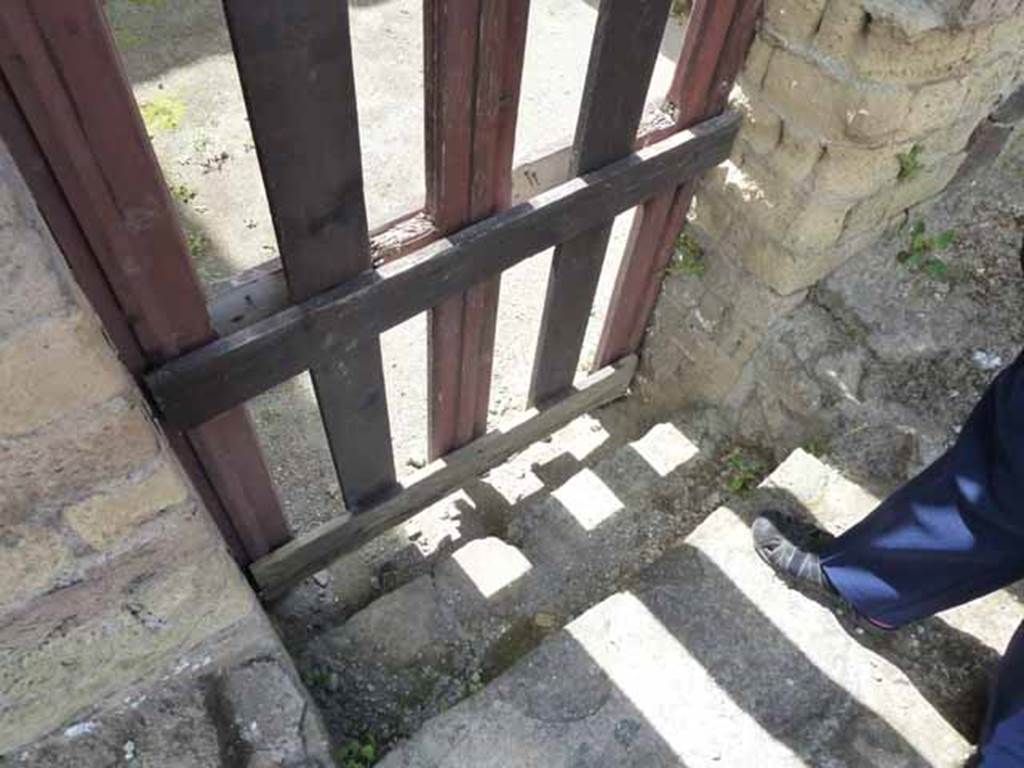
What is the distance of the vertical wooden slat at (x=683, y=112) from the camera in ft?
5.55

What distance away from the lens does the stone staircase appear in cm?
178

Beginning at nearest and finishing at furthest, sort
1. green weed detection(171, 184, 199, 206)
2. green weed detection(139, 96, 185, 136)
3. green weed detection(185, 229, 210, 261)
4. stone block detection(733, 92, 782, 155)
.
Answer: stone block detection(733, 92, 782, 155) → green weed detection(185, 229, 210, 261) → green weed detection(171, 184, 199, 206) → green weed detection(139, 96, 185, 136)

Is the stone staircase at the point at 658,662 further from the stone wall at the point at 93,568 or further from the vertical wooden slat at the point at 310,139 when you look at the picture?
the vertical wooden slat at the point at 310,139

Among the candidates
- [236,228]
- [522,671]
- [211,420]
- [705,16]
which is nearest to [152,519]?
[211,420]

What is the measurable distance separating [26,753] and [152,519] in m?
0.55

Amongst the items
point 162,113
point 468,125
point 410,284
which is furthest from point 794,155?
point 162,113

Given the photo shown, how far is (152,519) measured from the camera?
1.20m

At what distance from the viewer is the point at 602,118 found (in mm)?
1649

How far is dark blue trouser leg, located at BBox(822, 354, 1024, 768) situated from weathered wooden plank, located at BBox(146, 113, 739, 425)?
810 millimetres

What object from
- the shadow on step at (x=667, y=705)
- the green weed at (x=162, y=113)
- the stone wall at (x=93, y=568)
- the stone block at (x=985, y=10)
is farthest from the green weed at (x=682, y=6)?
the green weed at (x=162, y=113)

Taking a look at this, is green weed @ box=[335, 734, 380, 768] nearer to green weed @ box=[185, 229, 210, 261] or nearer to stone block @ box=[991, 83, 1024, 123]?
green weed @ box=[185, 229, 210, 261]

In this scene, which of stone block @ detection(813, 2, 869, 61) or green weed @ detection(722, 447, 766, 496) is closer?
stone block @ detection(813, 2, 869, 61)

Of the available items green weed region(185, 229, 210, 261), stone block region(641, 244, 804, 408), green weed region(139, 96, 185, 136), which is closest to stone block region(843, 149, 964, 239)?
stone block region(641, 244, 804, 408)

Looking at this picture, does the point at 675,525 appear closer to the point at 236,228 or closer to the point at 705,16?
the point at 705,16
